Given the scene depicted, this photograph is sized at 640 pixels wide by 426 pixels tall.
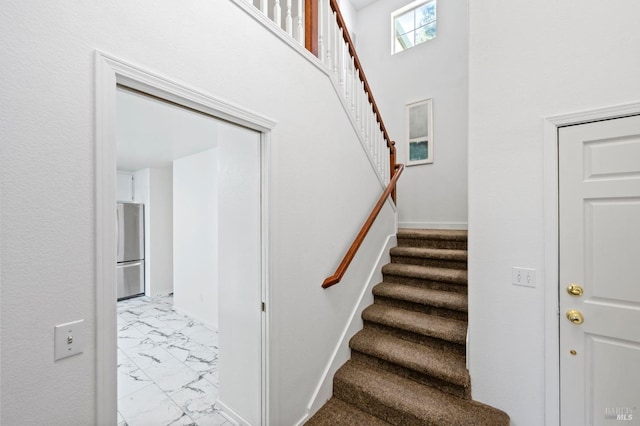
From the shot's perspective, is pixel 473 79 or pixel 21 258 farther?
pixel 473 79

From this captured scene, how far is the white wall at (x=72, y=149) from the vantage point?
80 centimetres

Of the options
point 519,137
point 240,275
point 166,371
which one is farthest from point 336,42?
point 166,371

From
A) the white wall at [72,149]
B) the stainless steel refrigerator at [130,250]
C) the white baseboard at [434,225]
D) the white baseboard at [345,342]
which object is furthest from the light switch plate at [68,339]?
the stainless steel refrigerator at [130,250]

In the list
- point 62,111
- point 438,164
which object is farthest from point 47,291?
point 438,164

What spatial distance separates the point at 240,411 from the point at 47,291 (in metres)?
1.59

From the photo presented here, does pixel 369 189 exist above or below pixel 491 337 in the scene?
above

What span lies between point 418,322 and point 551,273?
998mm

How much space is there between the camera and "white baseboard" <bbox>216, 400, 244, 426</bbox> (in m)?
1.90

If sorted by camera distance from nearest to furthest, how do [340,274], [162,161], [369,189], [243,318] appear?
[243,318]
[340,274]
[369,189]
[162,161]

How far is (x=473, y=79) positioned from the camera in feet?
6.13

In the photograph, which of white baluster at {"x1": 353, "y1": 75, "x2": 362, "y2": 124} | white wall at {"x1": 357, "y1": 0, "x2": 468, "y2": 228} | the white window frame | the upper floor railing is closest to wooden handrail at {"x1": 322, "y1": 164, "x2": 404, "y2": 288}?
the upper floor railing

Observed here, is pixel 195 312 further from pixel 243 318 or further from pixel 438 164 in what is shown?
pixel 438 164

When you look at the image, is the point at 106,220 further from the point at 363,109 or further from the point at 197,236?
the point at 197,236

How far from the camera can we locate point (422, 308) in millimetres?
2398
